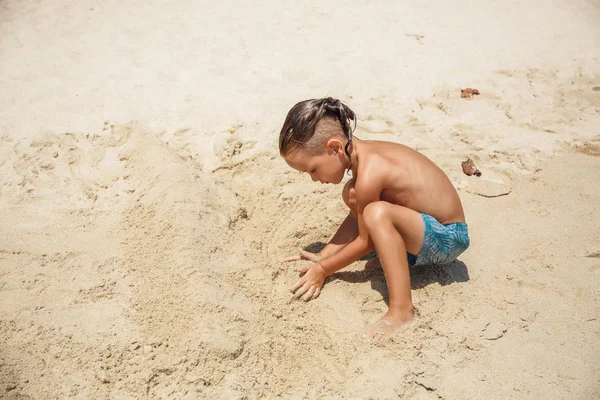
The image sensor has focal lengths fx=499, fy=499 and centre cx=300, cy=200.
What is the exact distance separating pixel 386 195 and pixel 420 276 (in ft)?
1.67

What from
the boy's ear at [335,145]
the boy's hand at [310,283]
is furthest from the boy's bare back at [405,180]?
the boy's hand at [310,283]

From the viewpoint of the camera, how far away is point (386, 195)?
2260 millimetres

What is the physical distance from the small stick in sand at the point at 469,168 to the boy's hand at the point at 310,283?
1354 mm

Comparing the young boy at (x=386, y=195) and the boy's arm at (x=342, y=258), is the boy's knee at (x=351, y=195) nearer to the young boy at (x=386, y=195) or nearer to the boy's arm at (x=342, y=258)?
the young boy at (x=386, y=195)

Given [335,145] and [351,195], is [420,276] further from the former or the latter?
[335,145]

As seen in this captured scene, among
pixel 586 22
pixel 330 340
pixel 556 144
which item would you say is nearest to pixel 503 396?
pixel 330 340

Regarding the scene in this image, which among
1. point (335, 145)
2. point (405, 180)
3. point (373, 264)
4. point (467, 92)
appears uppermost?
point (335, 145)

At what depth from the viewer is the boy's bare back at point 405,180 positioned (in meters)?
2.20

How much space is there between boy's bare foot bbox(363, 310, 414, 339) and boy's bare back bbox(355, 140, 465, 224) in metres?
0.48

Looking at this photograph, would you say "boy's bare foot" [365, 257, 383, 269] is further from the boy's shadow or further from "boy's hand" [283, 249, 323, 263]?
"boy's hand" [283, 249, 323, 263]

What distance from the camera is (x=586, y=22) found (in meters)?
5.10

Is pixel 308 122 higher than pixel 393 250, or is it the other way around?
pixel 308 122

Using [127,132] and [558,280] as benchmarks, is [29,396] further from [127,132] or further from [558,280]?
[558,280]

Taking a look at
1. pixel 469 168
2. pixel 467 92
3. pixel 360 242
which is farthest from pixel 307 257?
pixel 467 92
